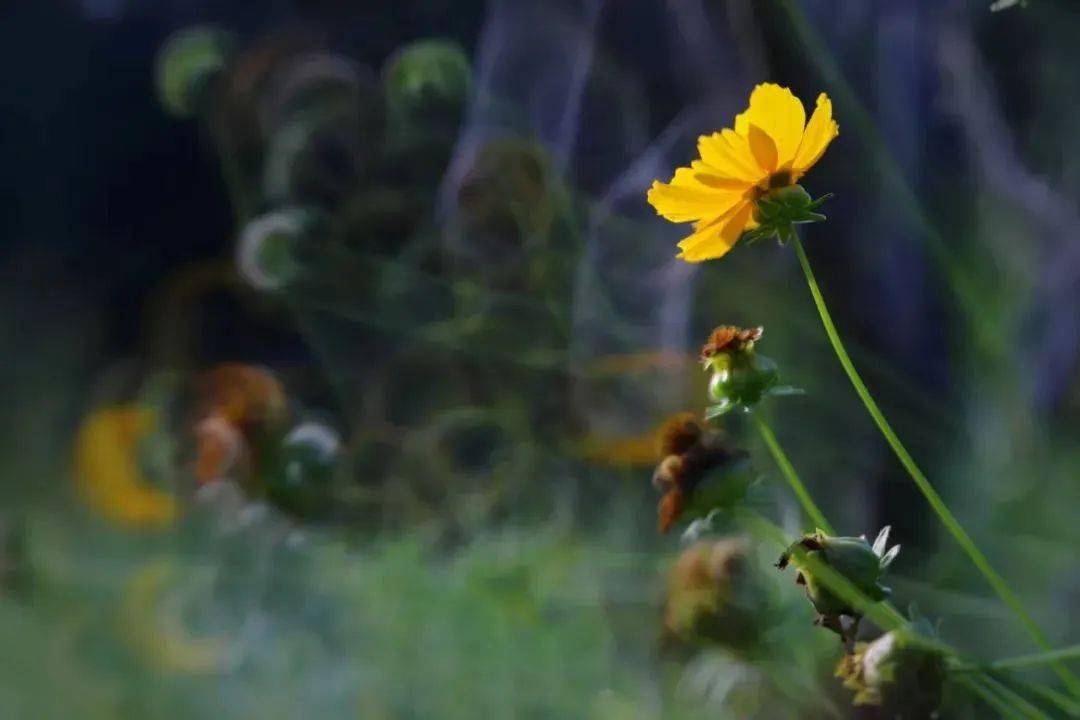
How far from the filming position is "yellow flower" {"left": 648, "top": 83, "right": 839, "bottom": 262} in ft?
1.03

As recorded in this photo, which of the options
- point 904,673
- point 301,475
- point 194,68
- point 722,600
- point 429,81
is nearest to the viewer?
point 904,673

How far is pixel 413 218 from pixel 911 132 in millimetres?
288

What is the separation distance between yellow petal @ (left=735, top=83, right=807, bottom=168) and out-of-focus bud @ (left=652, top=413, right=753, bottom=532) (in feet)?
0.27

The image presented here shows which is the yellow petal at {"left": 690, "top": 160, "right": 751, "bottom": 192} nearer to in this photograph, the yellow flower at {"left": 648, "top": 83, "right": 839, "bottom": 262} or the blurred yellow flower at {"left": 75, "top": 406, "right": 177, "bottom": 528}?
the yellow flower at {"left": 648, "top": 83, "right": 839, "bottom": 262}

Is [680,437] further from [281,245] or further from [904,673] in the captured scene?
[281,245]

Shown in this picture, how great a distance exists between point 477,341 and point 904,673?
1.45ft

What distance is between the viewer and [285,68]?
0.79 meters

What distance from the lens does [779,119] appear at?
0.32 m

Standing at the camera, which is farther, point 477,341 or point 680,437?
point 477,341

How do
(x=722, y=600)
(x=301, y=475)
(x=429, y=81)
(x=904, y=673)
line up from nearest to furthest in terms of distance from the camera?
(x=904, y=673), (x=722, y=600), (x=301, y=475), (x=429, y=81)

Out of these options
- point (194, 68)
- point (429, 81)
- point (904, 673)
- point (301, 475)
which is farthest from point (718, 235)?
point (194, 68)

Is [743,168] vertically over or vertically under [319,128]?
under

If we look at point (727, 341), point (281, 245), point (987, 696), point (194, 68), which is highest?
point (194, 68)

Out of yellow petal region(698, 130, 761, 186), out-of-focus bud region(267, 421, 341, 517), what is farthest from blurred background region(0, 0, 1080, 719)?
yellow petal region(698, 130, 761, 186)
